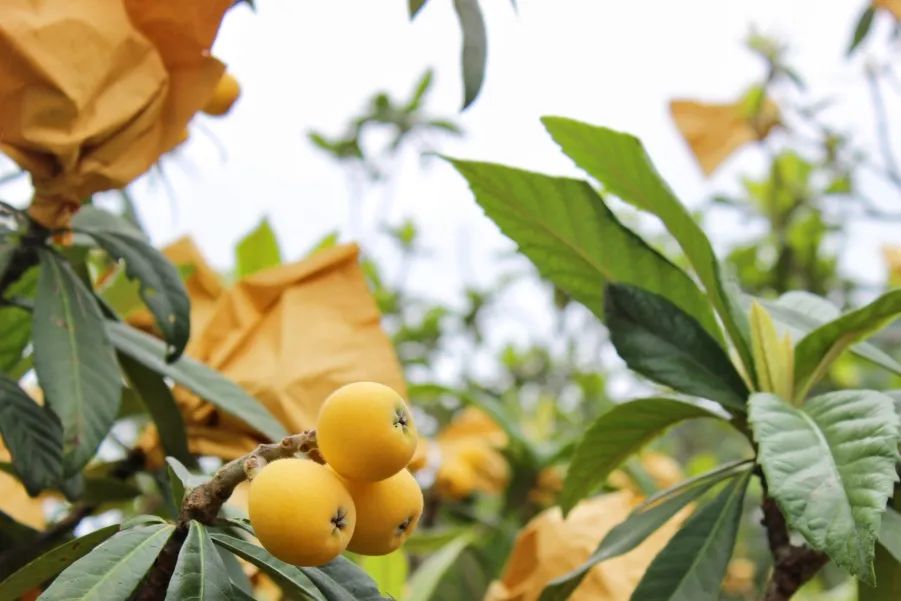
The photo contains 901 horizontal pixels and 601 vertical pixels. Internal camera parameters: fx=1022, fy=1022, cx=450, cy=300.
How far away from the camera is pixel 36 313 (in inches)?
27.8

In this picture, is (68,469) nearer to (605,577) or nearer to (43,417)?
(43,417)

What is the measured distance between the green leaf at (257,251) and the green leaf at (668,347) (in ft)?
1.74

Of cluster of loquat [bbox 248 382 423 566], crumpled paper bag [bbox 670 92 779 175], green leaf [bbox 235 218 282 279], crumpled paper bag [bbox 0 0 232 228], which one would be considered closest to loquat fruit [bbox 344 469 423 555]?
cluster of loquat [bbox 248 382 423 566]

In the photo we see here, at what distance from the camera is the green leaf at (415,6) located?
728 millimetres

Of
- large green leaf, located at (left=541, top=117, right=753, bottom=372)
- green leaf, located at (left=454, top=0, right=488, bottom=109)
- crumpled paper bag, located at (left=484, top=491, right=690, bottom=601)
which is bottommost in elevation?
crumpled paper bag, located at (left=484, top=491, right=690, bottom=601)

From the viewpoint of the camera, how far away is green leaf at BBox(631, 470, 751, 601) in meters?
0.65

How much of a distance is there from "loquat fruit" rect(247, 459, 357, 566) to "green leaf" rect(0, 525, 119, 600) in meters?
0.14

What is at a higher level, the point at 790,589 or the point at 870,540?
the point at 870,540

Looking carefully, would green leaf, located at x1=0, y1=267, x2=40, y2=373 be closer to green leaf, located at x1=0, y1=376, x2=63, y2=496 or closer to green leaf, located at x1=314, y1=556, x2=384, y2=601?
green leaf, located at x1=0, y1=376, x2=63, y2=496

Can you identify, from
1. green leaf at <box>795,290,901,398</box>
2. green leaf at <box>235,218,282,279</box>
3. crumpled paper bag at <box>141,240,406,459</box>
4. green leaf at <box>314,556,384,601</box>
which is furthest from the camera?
green leaf at <box>235,218,282,279</box>

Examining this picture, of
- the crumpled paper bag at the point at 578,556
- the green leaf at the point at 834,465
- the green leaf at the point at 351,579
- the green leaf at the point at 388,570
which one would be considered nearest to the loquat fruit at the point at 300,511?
the green leaf at the point at 351,579

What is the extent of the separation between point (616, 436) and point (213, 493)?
13.5 inches

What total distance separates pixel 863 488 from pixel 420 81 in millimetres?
1924

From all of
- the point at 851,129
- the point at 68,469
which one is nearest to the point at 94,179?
the point at 68,469
